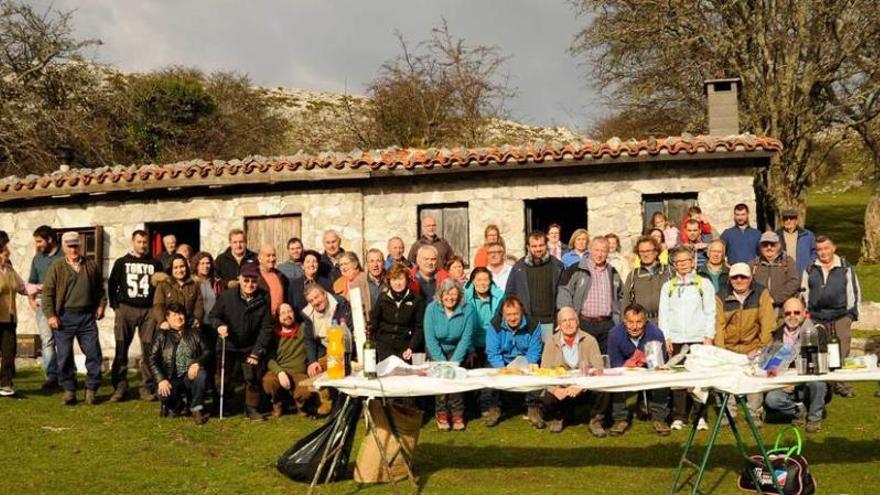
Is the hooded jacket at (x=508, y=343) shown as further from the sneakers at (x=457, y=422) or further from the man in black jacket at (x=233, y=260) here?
the man in black jacket at (x=233, y=260)

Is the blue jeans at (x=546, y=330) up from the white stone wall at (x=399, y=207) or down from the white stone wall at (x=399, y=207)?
down

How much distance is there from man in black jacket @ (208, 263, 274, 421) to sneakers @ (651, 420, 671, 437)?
11.7ft

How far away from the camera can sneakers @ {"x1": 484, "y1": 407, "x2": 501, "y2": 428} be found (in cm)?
866

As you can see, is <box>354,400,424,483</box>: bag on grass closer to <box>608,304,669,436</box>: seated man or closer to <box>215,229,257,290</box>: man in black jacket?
<box>608,304,669,436</box>: seated man

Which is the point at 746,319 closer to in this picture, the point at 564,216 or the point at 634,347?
the point at 634,347

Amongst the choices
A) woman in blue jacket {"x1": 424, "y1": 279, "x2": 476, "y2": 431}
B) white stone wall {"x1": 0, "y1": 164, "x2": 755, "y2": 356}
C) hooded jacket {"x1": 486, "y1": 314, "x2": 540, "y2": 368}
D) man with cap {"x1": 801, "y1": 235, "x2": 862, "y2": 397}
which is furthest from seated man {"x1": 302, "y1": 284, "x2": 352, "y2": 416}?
man with cap {"x1": 801, "y1": 235, "x2": 862, "y2": 397}

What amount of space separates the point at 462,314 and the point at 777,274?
3.07 meters

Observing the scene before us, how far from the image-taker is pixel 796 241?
397 inches

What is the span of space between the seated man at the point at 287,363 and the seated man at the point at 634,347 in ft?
9.38

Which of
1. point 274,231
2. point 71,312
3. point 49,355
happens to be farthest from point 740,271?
point 49,355

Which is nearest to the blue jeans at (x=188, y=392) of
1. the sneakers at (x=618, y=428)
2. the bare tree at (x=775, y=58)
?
the sneakers at (x=618, y=428)

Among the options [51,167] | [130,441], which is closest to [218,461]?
[130,441]

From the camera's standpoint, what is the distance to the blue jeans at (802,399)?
26.7ft

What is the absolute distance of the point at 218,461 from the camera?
7477 mm
